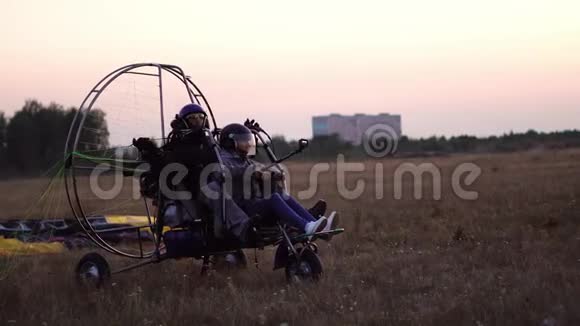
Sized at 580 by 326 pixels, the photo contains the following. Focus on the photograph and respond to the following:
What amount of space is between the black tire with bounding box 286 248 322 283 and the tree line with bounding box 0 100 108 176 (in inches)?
1140

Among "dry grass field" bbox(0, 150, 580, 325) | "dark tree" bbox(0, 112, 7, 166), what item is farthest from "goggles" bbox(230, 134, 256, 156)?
"dark tree" bbox(0, 112, 7, 166)

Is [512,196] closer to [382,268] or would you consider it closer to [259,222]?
[382,268]

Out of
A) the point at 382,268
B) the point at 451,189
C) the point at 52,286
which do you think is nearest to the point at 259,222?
the point at 382,268

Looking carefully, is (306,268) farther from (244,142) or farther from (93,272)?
(93,272)

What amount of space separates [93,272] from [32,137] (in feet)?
117

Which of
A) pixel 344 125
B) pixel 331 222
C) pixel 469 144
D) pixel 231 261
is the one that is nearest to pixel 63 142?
pixel 231 261

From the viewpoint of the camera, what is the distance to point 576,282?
745cm

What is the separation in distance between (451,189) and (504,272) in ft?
47.7

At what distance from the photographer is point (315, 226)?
26.6 feet

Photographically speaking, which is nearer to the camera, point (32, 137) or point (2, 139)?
point (32, 137)

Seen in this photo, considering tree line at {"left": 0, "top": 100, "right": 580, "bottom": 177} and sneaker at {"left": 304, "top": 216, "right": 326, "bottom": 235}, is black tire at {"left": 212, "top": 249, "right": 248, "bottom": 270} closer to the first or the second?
sneaker at {"left": 304, "top": 216, "right": 326, "bottom": 235}

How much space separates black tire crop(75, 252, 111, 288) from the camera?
9.11 metres

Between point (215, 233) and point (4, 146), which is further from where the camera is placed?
point (4, 146)
